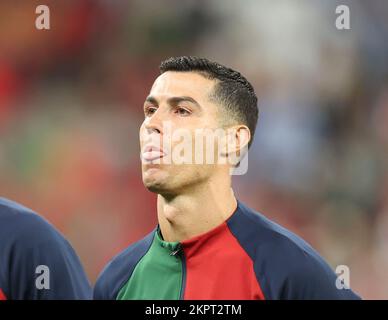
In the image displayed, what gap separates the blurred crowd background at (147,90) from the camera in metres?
3.75

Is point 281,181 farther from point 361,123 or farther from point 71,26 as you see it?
point 71,26

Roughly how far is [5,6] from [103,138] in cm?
100

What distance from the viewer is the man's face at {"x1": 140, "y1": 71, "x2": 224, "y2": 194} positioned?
2418 mm

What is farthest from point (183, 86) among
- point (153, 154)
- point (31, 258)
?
point (31, 258)

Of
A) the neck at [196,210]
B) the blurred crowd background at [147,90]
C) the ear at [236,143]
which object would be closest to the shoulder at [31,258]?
the neck at [196,210]

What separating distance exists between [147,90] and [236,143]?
146cm

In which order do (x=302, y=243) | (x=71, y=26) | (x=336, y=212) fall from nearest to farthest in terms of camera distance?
(x=302, y=243) → (x=336, y=212) → (x=71, y=26)

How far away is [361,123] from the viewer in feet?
13.1

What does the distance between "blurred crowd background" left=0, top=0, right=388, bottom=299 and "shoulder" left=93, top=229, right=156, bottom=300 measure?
993 mm

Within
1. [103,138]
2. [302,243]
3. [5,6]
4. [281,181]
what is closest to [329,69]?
[281,181]

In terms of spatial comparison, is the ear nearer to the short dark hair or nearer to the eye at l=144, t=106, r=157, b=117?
the short dark hair

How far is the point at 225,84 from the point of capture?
8.40ft

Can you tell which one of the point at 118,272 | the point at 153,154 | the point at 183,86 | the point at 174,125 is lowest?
the point at 118,272

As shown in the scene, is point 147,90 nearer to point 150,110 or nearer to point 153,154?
point 150,110
